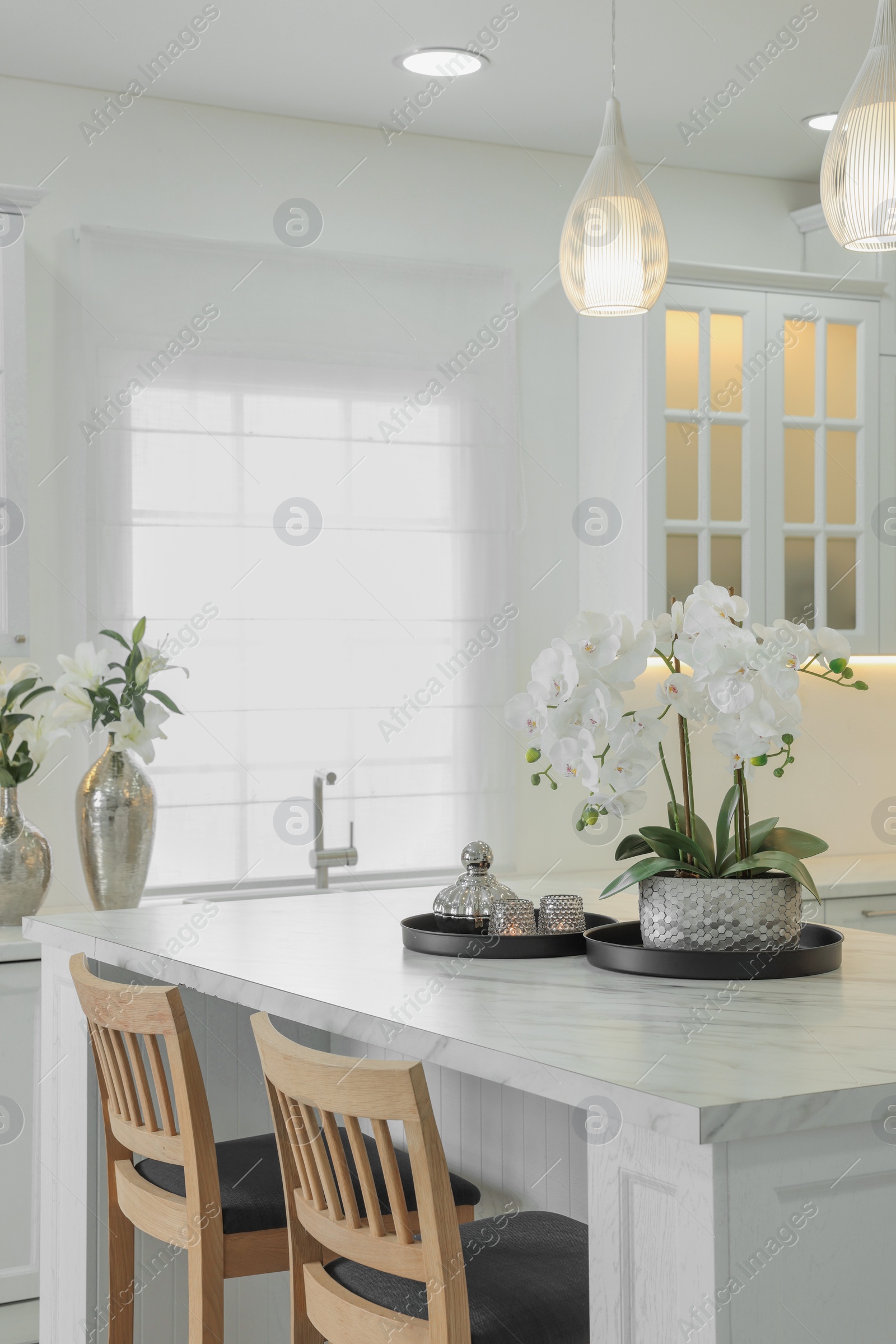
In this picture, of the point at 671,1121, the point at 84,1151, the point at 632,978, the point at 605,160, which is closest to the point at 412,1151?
the point at 671,1121

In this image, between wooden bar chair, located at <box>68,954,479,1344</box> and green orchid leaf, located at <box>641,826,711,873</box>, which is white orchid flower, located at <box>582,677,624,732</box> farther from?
wooden bar chair, located at <box>68,954,479,1344</box>

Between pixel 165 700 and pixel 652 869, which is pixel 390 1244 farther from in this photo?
pixel 165 700

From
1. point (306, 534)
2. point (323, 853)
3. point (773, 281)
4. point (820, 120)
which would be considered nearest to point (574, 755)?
point (323, 853)

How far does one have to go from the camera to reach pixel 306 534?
3744mm

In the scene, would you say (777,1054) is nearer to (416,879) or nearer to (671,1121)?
(671,1121)

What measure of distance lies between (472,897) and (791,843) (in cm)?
48

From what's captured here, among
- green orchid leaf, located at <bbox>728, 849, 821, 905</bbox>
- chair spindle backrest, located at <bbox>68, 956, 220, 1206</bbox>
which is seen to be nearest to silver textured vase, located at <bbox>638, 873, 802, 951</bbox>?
green orchid leaf, located at <bbox>728, 849, 821, 905</bbox>

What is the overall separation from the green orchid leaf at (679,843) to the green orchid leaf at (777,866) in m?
0.04

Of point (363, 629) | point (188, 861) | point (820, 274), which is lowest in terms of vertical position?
point (188, 861)

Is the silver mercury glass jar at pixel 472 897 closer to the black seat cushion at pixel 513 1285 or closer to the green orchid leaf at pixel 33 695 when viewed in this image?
the black seat cushion at pixel 513 1285

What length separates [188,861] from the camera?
361cm

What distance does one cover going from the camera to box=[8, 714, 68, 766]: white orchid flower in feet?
10.1

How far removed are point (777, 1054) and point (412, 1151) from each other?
0.37 metres

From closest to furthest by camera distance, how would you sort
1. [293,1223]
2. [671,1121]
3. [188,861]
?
[671,1121] → [293,1223] → [188,861]
